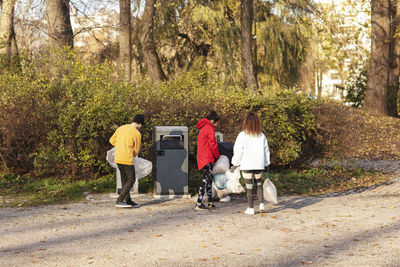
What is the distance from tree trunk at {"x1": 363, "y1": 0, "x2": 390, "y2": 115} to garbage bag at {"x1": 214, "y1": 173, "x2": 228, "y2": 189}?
1531 cm

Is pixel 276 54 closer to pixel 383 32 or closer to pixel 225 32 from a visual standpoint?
pixel 225 32

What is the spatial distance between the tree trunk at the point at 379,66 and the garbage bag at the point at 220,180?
15313 mm

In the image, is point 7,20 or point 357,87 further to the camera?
point 357,87

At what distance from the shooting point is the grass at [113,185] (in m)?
9.53

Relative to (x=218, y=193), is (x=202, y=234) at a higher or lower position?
lower

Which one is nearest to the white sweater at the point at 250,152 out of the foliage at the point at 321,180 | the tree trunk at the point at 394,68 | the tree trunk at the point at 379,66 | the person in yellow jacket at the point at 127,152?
the person in yellow jacket at the point at 127,152

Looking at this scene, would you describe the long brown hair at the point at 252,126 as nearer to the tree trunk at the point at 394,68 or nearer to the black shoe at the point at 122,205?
the black shoe at the point at 122,205

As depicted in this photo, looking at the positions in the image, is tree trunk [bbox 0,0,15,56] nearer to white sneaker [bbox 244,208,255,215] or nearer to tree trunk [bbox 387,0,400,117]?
white sneaker [bbox 244,208,255,215]

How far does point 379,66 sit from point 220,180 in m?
15.8

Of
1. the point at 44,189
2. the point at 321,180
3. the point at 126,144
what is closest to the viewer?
the point at 126,144

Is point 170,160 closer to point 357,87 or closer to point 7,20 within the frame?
point 7,20

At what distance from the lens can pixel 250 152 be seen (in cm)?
809

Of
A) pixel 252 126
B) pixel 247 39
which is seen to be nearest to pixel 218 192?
pixel 252 126

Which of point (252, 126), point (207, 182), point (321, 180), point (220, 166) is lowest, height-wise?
point (321, 180)
